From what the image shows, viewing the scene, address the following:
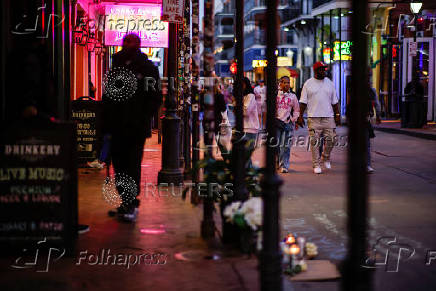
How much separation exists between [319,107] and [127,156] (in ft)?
20.1

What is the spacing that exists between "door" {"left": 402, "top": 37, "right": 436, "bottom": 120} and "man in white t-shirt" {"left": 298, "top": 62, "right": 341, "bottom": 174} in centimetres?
1784

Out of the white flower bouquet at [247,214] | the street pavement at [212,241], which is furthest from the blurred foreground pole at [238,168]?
the white flower bouquet at [247,214]

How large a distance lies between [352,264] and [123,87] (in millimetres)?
5307

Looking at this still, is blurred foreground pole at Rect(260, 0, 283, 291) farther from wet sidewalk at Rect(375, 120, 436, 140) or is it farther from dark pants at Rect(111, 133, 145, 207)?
wet sidewalk at Rect(375, 120, 436, 140)

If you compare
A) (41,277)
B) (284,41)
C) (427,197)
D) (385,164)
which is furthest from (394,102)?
(284,41)

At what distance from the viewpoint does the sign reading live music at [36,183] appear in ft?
19.6

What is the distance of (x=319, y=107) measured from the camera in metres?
13.8

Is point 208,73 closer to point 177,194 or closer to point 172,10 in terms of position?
point 177,194

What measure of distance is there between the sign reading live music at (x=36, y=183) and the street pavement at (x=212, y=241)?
0.30 metres

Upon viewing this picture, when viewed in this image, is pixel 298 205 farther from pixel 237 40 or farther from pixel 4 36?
pixel 4 36

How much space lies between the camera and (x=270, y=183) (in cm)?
470

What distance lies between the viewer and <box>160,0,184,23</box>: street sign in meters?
12.1

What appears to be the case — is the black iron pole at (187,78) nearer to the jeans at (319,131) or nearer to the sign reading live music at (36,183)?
the jeans at (319,131)

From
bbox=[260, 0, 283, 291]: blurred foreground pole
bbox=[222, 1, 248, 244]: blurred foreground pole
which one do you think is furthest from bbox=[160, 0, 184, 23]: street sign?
bbox=[260, 0, 283, 291]: blurred foreground pole
